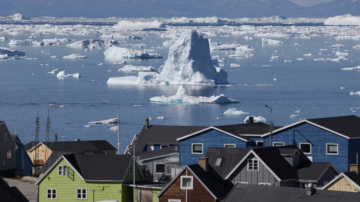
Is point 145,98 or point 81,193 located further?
point 145,98

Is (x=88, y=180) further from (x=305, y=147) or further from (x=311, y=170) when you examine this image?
(x=305, y=147)

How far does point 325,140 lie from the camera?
1103 inches

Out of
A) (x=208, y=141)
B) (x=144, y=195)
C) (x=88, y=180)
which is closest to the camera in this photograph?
(x=144, y=195)

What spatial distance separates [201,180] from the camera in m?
20.4

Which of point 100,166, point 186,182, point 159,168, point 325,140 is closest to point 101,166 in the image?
point 100,166

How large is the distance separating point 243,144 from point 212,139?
133 cm

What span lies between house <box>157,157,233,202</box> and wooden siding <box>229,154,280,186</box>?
1.94 meters

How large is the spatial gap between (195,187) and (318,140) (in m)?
9.36

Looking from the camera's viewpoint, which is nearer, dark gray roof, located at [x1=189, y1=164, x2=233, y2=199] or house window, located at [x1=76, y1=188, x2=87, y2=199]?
dark gray roof, located at [x1=189, y1=164, x2=233, y2=199]

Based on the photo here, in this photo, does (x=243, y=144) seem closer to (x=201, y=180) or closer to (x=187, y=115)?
(x=201, y=180)

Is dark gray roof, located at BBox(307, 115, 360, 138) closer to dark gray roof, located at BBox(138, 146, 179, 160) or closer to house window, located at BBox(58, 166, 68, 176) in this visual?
dark gray roof, located at BBox(138, 146, 179, 160)

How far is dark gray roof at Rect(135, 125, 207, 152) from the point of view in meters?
36.0

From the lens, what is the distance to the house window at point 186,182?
20456mm

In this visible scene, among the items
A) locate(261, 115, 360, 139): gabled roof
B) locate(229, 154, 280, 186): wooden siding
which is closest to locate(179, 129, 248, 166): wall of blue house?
locate(261, 115, 360, 139): gabled roof
